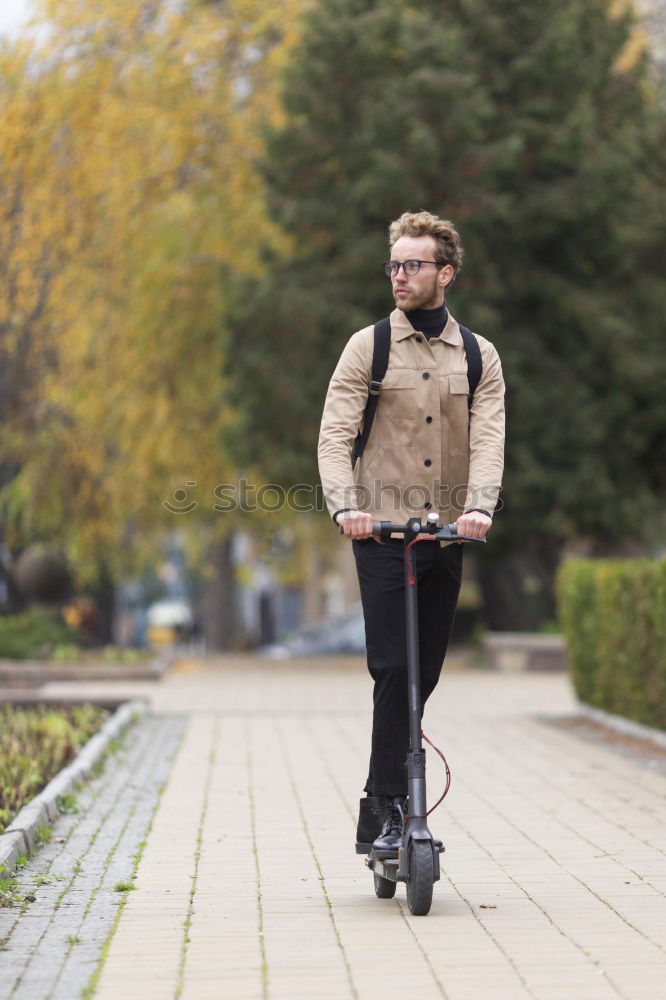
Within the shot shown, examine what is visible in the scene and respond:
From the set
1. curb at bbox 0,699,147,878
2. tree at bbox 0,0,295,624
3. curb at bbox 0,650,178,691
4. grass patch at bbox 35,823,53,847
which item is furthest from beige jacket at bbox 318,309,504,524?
tree at bbox 0,0,295,624

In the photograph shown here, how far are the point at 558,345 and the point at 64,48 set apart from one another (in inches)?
297

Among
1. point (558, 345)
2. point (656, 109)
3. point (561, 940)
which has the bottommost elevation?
point (561, 940)

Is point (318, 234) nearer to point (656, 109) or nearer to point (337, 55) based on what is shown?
point (337, 55)

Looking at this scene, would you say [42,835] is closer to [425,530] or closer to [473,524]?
[425,530]

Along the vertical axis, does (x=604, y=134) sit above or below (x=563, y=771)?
above

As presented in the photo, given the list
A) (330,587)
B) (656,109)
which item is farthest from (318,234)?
(330,587)

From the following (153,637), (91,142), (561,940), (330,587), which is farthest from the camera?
(330,587)

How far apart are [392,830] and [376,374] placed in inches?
60.0

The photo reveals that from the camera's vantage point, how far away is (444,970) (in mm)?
4895

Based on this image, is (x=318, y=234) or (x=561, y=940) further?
(x=318, y=234)

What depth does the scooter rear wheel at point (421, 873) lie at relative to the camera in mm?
5590

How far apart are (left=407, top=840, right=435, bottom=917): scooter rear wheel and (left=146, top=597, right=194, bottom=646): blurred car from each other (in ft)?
167

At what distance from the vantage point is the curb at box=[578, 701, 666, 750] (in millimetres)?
12012

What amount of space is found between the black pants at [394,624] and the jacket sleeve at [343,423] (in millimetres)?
237
